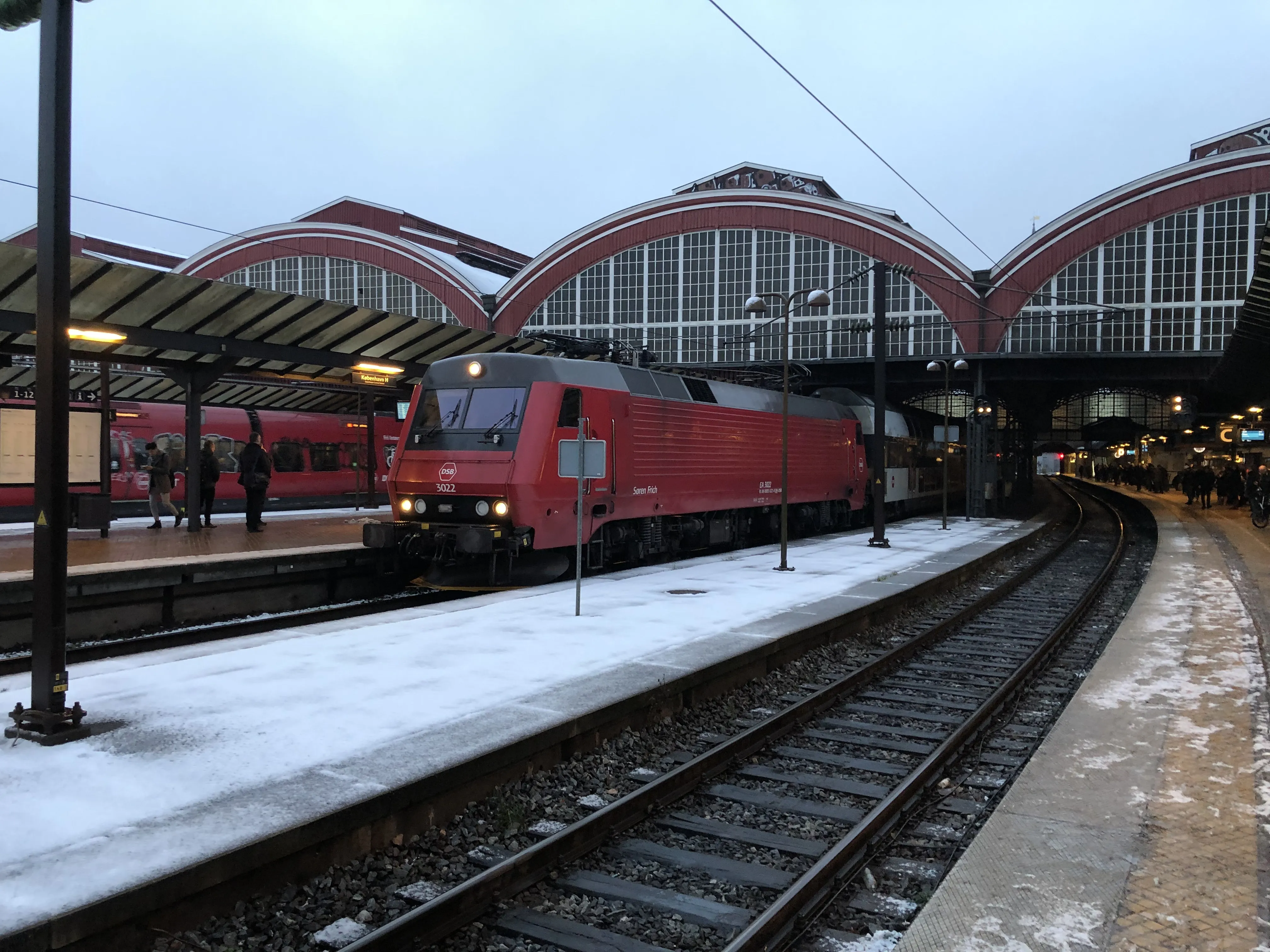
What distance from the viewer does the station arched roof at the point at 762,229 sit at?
36094mm

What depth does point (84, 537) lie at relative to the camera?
49.5 feet

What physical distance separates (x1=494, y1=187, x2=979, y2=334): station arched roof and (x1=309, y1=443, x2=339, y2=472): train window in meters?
15.9

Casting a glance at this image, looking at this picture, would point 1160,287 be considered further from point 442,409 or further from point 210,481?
point 210,481

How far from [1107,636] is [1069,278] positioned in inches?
1079

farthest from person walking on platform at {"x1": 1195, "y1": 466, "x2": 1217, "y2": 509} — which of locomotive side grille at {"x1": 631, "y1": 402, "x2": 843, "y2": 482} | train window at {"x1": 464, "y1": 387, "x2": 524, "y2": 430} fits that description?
train window at {"x1": 464, "y1": 387, "x2": 524, "y2": 430}

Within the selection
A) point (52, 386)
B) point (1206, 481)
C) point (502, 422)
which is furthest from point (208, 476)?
point (1206, 481)

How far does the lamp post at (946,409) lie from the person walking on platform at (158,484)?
647 inches

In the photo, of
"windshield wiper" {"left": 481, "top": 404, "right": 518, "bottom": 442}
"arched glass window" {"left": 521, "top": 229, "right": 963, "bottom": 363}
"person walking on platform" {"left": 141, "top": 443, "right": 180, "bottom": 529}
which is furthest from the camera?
"arched glass window" {"left": 521, "top": 229, "right": 963, "bottom": 363}

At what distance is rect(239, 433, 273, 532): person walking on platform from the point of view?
52.3 feet

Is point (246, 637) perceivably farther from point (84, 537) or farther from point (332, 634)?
point (84, 537)

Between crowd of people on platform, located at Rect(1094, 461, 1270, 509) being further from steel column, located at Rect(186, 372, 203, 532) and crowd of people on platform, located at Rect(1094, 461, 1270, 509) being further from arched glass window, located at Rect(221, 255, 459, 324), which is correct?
arched glass window, located at Rect(221, 255, 459, 324)

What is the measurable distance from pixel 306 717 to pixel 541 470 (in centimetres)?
631

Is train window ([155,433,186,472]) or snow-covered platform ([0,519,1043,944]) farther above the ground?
train window ([155,433,186,472])

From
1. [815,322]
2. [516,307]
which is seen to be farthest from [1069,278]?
[516,307]
